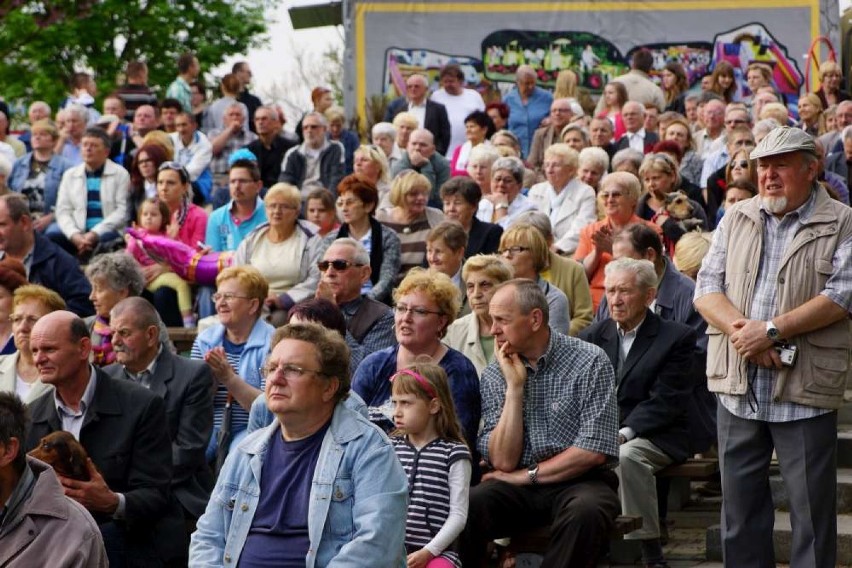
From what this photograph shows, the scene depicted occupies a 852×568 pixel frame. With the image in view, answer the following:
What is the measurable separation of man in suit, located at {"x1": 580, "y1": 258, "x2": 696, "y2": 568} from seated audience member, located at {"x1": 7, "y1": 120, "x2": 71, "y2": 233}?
23.6 ft

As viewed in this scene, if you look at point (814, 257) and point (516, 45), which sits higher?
point (516, 45)

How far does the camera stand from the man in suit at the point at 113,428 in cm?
738

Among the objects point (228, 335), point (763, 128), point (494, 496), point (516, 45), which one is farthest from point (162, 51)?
point (494, 496)

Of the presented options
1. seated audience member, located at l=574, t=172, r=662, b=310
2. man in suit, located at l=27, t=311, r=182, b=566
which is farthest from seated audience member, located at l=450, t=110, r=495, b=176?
man in suit, located at l=27, t=311, r=182, b=566

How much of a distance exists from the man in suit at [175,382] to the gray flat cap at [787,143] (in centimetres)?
305

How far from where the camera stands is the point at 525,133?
17.5 m

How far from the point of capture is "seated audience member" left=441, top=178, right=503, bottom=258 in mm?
10945

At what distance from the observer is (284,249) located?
1099 centimetres

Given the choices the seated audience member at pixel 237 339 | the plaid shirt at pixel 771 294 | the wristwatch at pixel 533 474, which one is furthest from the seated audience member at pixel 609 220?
the plaid shirt at pixel 771 294

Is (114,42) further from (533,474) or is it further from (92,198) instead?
(533,474)

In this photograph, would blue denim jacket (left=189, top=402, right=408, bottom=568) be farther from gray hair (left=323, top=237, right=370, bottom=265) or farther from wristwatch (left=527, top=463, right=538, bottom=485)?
gray hair (left=323, top=237, right=370, bottom=265)

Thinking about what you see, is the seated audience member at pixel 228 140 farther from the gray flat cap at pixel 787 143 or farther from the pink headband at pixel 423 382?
the gray flat cap at pixel 787 143

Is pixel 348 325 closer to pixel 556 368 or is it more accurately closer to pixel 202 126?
pixel 556 368

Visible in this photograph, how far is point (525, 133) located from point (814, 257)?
1075 centimetres
